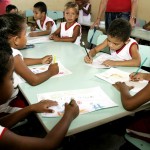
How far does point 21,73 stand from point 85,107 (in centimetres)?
48

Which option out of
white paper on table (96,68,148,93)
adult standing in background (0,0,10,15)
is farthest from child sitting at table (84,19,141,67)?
adult standing in background (0,0,10,15)

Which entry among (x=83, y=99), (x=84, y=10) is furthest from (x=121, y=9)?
(x=84, y=10)

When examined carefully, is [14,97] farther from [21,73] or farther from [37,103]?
[37,103]

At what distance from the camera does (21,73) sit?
1.29m

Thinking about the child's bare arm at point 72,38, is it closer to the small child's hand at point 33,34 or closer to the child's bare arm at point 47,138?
the small child's hand at point 33,34

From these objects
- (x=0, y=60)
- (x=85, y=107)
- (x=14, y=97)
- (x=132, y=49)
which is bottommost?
(x=14, y=97)

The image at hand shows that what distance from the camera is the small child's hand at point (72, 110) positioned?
3.06ft

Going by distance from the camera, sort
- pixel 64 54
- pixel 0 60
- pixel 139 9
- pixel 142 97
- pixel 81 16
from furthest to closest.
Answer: pixel 81 16, pixel 139 9, pixel 64 54, pixel 142 97, pixel 0 60

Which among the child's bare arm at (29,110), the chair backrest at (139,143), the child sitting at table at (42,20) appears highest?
the child sitting at table at (42,20)

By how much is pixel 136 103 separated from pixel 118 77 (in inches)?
15.3

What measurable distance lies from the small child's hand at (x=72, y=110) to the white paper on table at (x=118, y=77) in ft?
1.28

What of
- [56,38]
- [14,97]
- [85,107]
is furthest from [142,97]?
[56,38]

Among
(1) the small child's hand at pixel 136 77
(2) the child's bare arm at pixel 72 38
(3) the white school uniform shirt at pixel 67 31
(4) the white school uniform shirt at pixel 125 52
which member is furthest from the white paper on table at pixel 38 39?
(1) the small child's hand at pixel 136 77

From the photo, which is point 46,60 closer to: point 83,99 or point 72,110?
point 83,99
